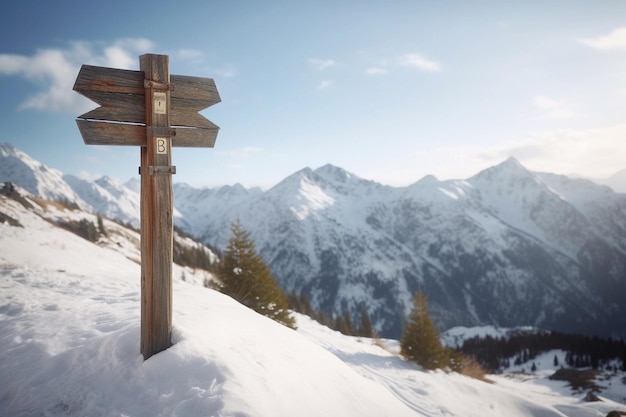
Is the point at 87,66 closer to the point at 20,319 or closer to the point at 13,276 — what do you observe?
the point at 20,319

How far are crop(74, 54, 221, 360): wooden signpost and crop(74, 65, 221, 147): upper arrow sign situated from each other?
0.01 metres

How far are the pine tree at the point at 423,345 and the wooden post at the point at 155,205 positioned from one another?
1957 cm

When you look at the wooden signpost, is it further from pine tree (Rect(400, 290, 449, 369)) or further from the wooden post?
pine tree (Rect(400, 290, 449, 369))

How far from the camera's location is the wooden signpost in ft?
15.9

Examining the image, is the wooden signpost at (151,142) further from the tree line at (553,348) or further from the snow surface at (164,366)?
the tree line at (553,348)

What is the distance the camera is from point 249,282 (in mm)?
17016

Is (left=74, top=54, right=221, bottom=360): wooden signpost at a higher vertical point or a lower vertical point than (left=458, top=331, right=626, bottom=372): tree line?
higher

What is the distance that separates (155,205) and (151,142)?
1.05 meters

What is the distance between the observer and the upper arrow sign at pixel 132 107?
4695 millimetres

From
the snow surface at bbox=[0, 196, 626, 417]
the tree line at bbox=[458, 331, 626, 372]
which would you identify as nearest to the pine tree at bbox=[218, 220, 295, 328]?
the snow surface at bbox=[0, 196, 626, 417]

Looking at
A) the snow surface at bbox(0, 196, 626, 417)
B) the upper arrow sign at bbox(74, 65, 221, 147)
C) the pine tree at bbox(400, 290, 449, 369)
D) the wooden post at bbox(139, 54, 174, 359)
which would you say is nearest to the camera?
the snow surface at bbox(0, 196, 626, 417)

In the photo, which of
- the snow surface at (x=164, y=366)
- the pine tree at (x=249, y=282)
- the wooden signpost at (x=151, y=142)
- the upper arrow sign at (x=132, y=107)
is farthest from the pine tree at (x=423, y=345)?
the upper arrow sign at (x=132, y=107)

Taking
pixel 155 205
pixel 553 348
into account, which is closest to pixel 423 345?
pixel 155 205

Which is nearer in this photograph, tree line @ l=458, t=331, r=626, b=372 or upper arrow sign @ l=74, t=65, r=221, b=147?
upper arrow sign @ l=74, t=65, r=221, b=147
